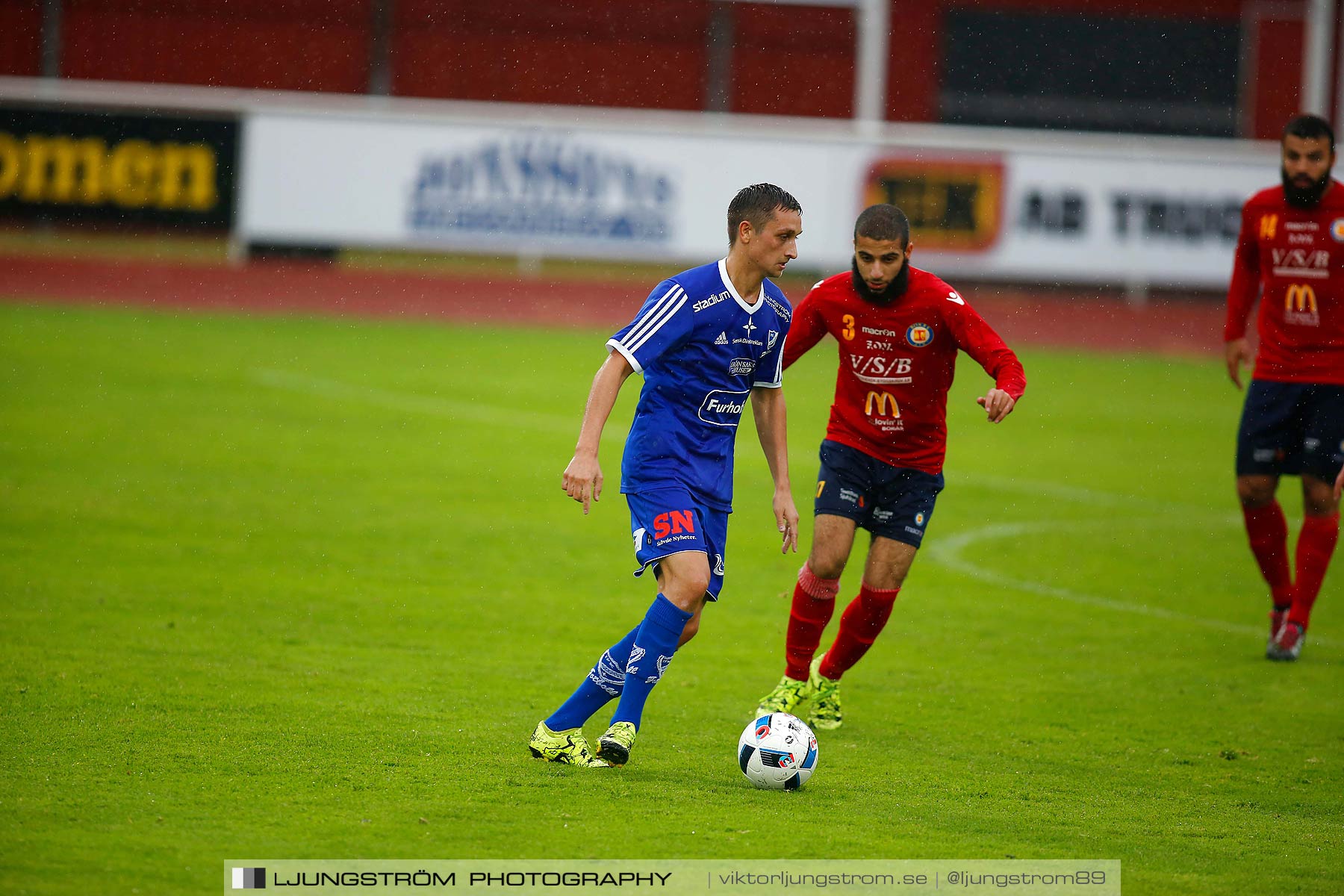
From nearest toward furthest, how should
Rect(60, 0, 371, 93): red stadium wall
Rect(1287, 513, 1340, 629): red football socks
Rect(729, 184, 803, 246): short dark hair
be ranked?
Rect(729, 184, 803, 246): short dark hair < Rect(1287, 513, 1340, 629): red football socks < Rect(60, 0, 371, 93): red stadium wall

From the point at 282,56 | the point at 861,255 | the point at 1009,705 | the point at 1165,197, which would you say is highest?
the point at 282,56

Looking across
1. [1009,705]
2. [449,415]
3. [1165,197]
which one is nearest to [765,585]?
[1009,705]

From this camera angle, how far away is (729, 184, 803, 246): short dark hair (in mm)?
5359

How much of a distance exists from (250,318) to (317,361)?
4.03 metres

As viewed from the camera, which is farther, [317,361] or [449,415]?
[317,361]

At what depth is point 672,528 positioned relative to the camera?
5.23 metres

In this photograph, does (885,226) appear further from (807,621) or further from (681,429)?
(807,621)

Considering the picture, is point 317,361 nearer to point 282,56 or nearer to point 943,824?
point 943,824

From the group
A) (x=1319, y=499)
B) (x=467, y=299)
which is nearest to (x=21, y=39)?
(x=467, y=299)

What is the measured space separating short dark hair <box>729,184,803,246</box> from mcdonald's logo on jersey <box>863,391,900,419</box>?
0.99m

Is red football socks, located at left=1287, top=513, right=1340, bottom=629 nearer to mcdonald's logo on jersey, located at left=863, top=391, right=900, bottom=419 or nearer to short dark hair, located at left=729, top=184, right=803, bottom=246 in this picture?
mcdonald's logo on jersey, located at left=863, top=391, right=900, bottom=419

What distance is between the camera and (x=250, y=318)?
67.1ft

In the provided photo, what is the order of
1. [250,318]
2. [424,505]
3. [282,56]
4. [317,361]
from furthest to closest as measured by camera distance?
[282,56]
[250,318]
[317,361]
[424,505]

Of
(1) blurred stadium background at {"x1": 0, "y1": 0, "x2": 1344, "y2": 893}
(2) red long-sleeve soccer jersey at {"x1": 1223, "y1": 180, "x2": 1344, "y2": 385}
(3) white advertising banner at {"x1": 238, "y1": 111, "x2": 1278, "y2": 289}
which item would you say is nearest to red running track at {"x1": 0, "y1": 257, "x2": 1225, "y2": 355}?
(1) blurred stadium background at {"x1": 0, "y1": 0, "x2": 1344, "y2": 893}
